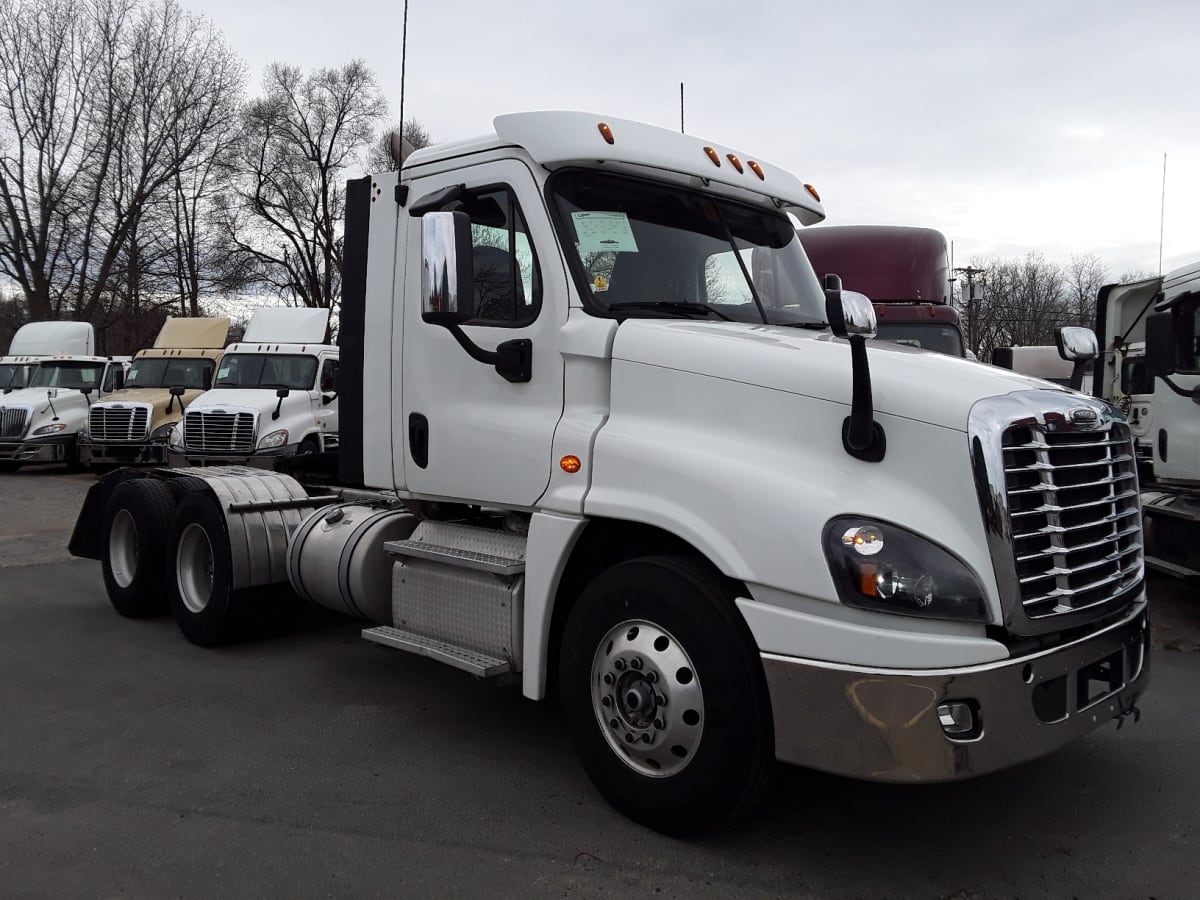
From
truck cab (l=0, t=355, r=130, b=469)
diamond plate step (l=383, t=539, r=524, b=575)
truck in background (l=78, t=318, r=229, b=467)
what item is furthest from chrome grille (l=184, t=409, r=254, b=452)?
diamond plate step (l=383, t=539, r=524, b=575)

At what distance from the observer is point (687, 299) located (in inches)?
169

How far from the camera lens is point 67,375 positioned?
2048 centimetres

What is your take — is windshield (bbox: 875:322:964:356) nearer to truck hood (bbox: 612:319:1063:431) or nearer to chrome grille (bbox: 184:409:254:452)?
truck hood (bbox: 612:319:1063:431)

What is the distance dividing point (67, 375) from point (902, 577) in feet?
70.0

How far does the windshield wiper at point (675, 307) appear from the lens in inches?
163

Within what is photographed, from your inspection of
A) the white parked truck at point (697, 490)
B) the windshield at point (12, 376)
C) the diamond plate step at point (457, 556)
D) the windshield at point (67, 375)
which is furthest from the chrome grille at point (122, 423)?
the diamond plate step at point (457, 556)

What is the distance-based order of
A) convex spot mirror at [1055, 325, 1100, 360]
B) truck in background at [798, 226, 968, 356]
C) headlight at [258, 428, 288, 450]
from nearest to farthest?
convex spot mirror at [1055, 325, 1100, 360] → truck in background at [798, 226, 968, 356] → headlight at [258, 428, 288, 450]

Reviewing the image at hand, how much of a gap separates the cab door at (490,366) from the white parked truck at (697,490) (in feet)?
0.05

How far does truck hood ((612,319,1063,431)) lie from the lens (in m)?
3.27

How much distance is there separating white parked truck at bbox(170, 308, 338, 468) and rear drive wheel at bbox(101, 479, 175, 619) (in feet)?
19.9

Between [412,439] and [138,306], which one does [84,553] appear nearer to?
[412,439]

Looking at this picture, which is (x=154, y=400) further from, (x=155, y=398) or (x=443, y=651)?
(x=443, y=651)

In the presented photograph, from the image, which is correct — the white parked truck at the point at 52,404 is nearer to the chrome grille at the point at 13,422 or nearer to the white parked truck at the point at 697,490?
the chrome grille at the point at 13,422

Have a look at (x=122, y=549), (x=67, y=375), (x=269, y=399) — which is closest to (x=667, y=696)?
(x=122, y=549)
